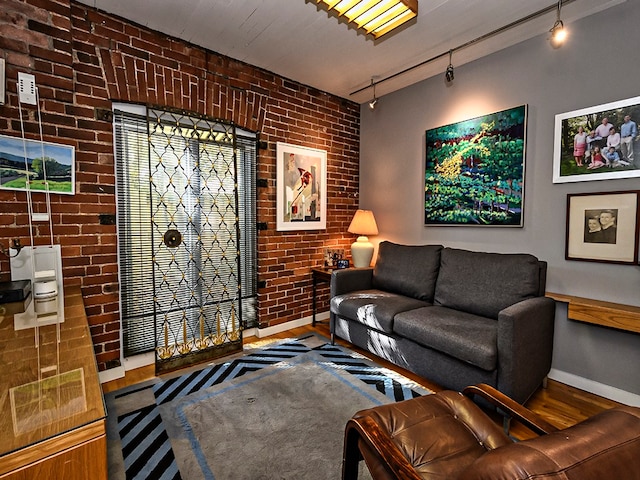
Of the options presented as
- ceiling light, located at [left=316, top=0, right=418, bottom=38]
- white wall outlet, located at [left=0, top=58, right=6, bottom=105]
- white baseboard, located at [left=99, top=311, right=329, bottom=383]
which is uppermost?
ceiling light, located at [left=316, top=0, right=418, bottom=38]

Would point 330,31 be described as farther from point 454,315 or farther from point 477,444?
point 477,444

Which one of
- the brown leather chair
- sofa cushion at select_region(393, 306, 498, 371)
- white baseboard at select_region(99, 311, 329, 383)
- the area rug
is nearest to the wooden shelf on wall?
sofa cushion at select_region(393, 306, 498, 371)

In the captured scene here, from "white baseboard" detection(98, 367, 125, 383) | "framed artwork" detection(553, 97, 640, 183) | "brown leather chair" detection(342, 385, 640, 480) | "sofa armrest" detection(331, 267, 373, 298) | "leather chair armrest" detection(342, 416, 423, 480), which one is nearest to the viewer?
"brown leather chair" detection(342, 385, 640, 480)

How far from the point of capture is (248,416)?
192 centimetres

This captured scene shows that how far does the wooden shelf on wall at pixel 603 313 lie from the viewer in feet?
6.23

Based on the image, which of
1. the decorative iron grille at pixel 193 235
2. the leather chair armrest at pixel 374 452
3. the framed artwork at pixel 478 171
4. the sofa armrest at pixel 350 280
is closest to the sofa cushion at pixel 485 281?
the framed artwork at pixel 478 171

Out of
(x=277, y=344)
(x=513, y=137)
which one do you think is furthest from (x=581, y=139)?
(x=277, y=344)

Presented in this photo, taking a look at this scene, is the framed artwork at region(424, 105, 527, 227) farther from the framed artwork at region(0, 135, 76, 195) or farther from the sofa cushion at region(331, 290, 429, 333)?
the framed artwork at region(0, 135, 76, 195)

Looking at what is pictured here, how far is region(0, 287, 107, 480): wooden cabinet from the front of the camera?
2.15ft

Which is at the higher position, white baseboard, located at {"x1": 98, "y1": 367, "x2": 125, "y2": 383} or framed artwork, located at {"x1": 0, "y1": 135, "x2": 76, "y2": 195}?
framed artwork, located at {"x1": 0, "y1": 135, "x2": 76, "y2": 195}

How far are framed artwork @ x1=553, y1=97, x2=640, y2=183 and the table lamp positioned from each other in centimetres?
178

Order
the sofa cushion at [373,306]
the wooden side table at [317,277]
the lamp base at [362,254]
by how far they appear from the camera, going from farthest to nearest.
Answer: the lamp base at [362,254]
the wooden side table at [317,277]
the sofa cushion at [373,306]

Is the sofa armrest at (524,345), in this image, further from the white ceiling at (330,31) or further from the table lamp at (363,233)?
the white ceiling at (330,31)

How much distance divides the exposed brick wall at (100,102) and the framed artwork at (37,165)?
2.0 inches
